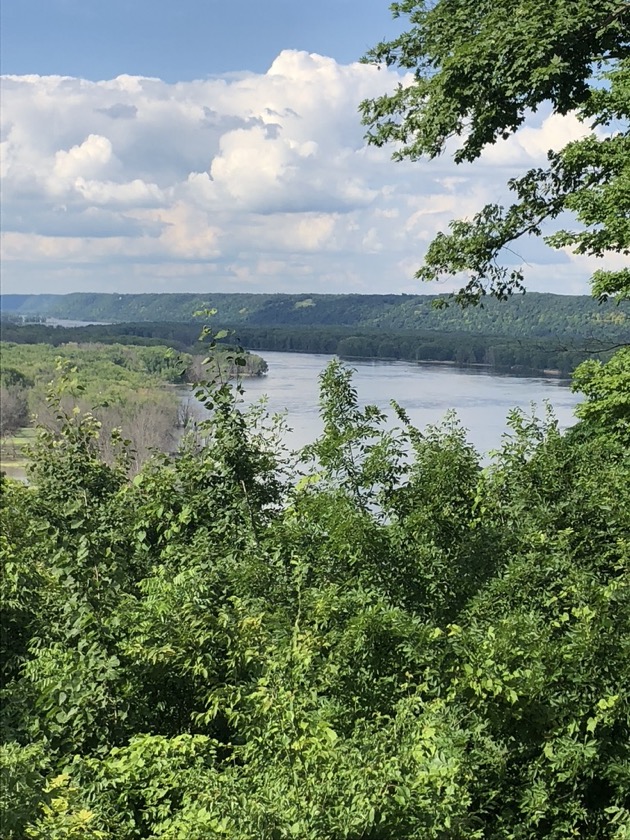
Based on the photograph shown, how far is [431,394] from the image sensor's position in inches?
1588

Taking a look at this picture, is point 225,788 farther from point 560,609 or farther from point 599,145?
point 599,145

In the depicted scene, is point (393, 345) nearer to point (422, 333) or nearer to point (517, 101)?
point (422, 333)

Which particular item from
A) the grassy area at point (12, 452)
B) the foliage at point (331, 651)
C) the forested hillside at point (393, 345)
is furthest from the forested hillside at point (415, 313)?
the grassy area at point (12, 452)

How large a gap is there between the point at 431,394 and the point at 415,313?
66.7 meters

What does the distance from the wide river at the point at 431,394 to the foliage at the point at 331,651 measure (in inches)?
327

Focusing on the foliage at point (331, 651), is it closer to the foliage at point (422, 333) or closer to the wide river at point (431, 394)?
the foliage at point (422, 333)

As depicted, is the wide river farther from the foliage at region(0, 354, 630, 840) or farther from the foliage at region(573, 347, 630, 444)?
the foliage at region(0, 354, 630, 840)

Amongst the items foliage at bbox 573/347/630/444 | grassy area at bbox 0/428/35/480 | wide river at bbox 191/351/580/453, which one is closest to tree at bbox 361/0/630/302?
foliage at bbox 573/347/630/444

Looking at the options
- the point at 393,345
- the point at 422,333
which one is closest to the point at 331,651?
the point at 393,345

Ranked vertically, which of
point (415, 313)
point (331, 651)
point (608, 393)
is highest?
point (415, 313)

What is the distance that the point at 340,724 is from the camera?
530cm

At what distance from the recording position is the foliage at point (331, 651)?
4301mm

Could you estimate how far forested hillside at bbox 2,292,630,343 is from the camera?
80.2ft

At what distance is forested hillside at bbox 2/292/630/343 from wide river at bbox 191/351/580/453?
269 centimetres
